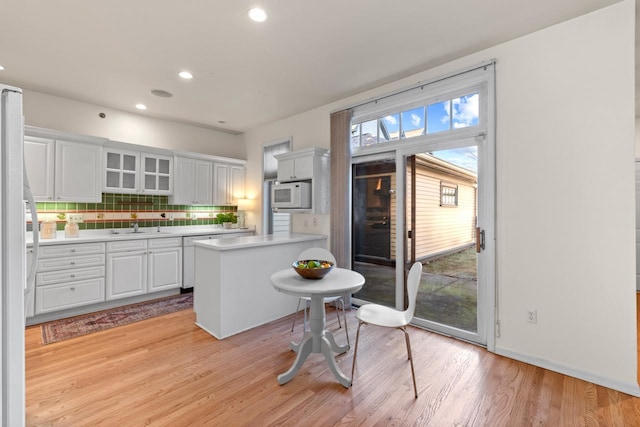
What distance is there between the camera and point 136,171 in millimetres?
4332

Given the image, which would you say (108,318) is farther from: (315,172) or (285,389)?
(315,172)

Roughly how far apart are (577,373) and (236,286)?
2.97 m

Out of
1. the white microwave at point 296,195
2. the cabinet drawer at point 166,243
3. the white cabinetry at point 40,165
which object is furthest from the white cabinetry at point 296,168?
the white cabinetry at point 40,165

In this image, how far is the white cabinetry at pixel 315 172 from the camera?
3.93 m

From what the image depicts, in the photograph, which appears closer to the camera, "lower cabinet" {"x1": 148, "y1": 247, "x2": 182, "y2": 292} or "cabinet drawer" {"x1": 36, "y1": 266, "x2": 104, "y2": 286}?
"cabinet drawer" {"x1": 36, "y1": 266, "x2": 104, "y2": 286}

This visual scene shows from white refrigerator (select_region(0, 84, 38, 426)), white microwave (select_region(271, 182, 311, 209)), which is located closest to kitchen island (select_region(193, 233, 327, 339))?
white microwave (select_region(271, 182, 311, 209))

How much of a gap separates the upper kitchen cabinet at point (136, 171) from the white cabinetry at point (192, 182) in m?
0.10

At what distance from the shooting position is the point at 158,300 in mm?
4191

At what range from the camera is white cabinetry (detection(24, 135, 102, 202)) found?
11.3 feet

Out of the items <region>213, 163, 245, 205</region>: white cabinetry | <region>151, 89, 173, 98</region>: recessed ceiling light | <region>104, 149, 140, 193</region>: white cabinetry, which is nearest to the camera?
<region>151, 89, 173, 98</region>: recessed ceiling light

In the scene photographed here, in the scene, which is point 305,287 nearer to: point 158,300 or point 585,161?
point 585,161

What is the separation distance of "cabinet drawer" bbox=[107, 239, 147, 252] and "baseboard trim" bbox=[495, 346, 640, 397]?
14.0 ft

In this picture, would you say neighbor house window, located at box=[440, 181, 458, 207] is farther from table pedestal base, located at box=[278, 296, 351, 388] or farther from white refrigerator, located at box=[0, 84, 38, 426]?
white refrigerator, located at box=[0, 84, 38, 426]

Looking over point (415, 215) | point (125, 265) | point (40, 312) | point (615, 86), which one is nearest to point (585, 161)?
point (615, 86)
